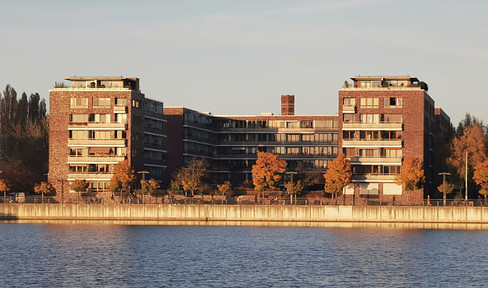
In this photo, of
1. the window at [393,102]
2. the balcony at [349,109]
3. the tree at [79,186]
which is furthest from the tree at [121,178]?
the window at [393,102]

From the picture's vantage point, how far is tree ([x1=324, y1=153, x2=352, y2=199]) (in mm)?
162375

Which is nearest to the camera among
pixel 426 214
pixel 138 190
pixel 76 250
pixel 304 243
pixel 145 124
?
pixel 76 250

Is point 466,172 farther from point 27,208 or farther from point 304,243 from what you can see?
point 27,208

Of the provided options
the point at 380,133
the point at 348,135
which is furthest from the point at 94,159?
the point at 380,133

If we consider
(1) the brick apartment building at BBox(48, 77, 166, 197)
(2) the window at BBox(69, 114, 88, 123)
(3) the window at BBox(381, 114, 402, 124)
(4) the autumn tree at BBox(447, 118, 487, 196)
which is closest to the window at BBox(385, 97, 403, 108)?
(3) the window at BBox(381, 114, 402, 124)

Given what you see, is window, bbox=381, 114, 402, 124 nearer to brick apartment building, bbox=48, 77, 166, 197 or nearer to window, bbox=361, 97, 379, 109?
window, bbox=361, 97, 379, 109

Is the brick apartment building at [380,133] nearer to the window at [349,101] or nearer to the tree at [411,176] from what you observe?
the window at [349,101]

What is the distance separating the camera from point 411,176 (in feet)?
525

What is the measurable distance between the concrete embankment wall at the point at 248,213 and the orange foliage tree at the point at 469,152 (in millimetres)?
27470

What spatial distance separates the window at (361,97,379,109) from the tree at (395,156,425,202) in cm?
1319

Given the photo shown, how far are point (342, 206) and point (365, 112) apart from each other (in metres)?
29.7

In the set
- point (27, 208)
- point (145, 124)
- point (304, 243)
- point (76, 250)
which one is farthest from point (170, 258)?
point (145, 124)

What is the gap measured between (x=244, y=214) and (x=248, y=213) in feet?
2.30

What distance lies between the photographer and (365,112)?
171 m
